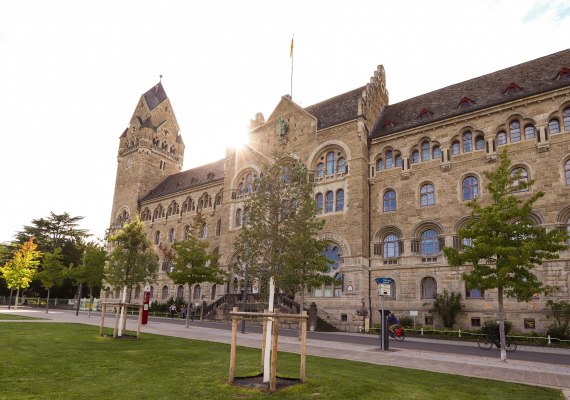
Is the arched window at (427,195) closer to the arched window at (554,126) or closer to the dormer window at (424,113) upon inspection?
the dormer window at (424,113)

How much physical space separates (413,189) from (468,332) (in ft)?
35.2

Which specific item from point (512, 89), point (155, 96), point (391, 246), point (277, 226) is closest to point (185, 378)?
point (277, 226)

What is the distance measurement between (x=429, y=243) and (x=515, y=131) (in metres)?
9.22

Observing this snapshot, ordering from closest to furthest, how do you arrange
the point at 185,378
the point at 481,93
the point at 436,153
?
the point at 185,378
the point at 436,153
the point at 481,93

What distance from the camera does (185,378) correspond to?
8422 millimetres

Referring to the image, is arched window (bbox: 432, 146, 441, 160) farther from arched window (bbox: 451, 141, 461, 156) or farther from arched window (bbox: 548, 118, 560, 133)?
arched window (bbox: 548, 118, 560, 133)

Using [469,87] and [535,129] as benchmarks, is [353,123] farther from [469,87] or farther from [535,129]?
[535,129]

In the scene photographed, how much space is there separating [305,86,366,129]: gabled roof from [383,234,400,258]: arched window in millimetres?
10117

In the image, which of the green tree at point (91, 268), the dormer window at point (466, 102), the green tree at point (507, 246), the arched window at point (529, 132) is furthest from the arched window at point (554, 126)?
the green tree at point (91, 268)

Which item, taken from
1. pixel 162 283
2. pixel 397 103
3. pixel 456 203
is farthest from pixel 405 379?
pixel 162 283

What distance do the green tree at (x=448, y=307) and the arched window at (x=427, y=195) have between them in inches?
254

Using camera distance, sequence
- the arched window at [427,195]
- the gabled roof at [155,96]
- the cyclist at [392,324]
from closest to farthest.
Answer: the cyclist at [392,324] → the arched window at [427,195] → the gabled roof at [155,96]

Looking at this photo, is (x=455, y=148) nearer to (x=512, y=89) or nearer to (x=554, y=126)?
(x=512, y=89)

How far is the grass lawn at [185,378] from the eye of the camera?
23.5 feet
